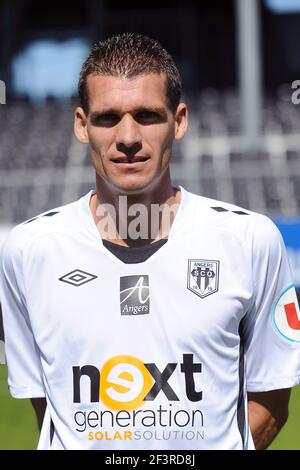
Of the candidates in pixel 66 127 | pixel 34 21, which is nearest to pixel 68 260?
pixel 66 127

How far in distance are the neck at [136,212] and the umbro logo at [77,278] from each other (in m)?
0.10

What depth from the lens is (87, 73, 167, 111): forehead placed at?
2049 millimetres

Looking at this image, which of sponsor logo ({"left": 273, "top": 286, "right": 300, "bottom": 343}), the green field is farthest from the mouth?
the green field

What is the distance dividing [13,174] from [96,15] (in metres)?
8.30

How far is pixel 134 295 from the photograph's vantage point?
2.12 m

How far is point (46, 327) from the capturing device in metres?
2.15

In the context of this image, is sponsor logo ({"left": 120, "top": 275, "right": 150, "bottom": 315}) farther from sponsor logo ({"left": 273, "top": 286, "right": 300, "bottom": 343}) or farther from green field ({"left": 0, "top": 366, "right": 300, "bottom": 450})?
green field ({"left": 0, "top": 366, "right": 300, "bottom": 450})

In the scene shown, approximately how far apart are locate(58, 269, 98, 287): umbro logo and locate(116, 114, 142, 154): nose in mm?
322

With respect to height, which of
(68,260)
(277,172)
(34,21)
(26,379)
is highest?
(34,21)

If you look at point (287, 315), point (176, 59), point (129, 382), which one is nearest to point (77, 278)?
point (129, 382)

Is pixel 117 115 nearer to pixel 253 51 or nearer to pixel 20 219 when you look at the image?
pixel 20 219

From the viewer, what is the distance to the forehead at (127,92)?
205 centimetres

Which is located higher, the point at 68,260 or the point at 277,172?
the point at 277,172

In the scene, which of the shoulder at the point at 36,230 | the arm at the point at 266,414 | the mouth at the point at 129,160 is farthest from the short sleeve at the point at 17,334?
the arm at the point at 266,414
